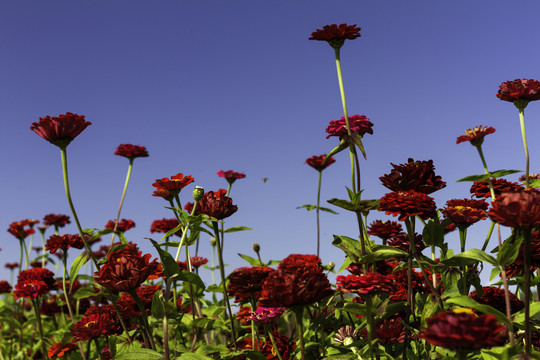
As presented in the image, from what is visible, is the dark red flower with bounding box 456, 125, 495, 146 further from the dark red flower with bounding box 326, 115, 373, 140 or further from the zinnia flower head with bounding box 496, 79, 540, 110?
the dark red flower with bounding box 326, 115, 373, 140

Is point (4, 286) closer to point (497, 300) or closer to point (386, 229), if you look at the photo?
point (386, 229)

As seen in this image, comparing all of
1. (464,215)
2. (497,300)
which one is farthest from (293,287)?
(497,300)

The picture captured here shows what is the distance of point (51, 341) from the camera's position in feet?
17.9

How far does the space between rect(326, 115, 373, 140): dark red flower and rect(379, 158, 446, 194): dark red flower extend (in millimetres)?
361

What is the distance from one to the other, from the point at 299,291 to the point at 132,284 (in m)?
0.90

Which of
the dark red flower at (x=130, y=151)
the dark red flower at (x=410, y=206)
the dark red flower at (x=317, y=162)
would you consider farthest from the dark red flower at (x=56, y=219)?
the dark red flower at (x=410, y=206)

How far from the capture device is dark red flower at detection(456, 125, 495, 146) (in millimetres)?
2889

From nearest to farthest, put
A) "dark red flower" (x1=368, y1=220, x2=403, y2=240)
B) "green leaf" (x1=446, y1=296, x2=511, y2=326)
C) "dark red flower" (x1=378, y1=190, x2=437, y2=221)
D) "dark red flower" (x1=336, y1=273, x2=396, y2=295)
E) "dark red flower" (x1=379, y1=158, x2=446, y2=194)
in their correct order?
"green leaf" (x1=446, y1=296, x2=511, y2=326)
"dark red flower" (x1=336, y1=273, x2=396, y2=295)
"dark red flower" (x1=378, y1=190, x2=437, y2=221)
"dark red flower" (x1=379, y1=158, x2=446, y2=194)
"dark red flower" (x1=368, y1=220, x2=403, y2=240)

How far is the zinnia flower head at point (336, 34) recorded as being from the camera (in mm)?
2826

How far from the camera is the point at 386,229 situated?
11.2 ft

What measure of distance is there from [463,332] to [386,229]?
2109mm

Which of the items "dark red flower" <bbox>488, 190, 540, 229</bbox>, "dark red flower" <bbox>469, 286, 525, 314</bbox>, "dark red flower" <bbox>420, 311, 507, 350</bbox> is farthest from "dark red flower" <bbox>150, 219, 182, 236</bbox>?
"dark red flower" <bbox>420, 311, 507, 350</bbox>

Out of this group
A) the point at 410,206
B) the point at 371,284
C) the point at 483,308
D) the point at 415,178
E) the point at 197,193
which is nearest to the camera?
the point at 483,308

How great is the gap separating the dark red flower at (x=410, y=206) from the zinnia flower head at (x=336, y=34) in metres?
1.08
